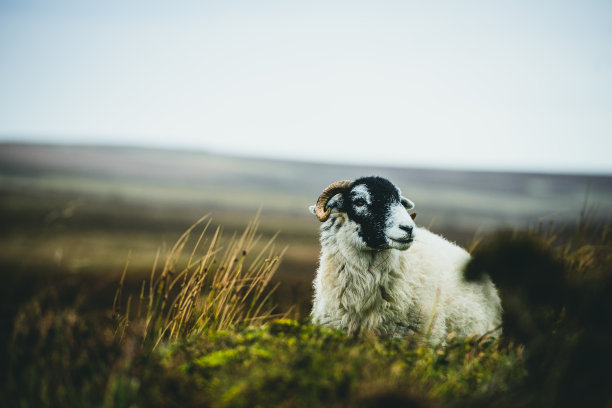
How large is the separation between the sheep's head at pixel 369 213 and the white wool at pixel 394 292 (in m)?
0.03

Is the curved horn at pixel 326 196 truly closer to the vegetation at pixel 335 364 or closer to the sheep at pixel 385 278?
the sheep at pixel 385 278

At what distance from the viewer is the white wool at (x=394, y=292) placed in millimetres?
3957

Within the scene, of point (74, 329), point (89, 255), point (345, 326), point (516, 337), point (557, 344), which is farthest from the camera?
point (89, 255)

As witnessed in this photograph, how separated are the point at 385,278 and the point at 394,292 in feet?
0.55

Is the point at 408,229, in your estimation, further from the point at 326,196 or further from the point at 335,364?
the point at 335,364

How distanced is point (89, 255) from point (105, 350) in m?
26.9

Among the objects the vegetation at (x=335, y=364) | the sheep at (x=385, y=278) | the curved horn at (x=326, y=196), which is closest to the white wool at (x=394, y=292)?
the sheep at (x=385, y=278)

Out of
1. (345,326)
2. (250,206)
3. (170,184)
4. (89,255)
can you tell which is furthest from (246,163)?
(345,326)

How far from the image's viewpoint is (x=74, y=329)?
2.88 meters

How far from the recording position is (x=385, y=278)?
13.8 ft

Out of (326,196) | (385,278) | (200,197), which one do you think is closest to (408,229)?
(385,278)

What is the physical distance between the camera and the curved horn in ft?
14.6

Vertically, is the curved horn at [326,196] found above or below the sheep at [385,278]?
above

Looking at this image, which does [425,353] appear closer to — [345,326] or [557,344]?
[557,344]
